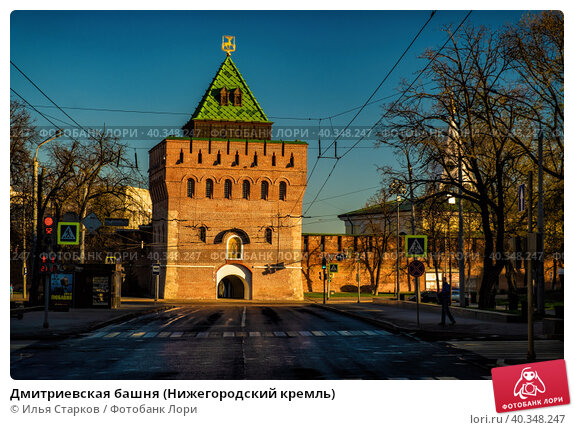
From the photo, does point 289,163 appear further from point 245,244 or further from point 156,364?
point 156,364

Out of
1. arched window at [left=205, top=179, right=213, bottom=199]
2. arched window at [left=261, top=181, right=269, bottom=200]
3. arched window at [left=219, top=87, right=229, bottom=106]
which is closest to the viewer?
arched window at [left=205, top=179, right=213, bottom=199]

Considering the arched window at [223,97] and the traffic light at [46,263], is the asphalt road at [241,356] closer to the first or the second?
the traffic light at [46,263]

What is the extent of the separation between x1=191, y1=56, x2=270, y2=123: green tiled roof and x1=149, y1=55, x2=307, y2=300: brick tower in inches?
4.6

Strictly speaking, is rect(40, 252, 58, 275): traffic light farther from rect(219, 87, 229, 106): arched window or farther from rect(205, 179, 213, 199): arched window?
rect(219, 87, 229, 106): arched window

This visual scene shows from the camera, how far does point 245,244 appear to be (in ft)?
227

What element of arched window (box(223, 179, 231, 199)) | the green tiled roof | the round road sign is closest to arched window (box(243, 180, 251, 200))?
arched window (box(223, 179, 231, 199))

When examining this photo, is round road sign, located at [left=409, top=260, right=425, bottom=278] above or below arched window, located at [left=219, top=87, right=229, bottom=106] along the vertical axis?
below

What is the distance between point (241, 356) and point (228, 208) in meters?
53.0
